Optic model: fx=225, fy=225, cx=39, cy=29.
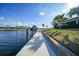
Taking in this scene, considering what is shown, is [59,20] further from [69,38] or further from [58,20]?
[69,38]

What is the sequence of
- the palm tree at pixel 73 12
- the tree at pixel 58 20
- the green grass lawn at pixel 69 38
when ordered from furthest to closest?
the tree at pixel 58 20 < the palm tree at pixel 73 12 < the green grass lawn at pixel 69 38

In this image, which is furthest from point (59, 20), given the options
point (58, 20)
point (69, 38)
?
point (69, 38)

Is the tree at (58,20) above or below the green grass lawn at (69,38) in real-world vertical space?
above

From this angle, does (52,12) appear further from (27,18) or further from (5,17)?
(5,17)

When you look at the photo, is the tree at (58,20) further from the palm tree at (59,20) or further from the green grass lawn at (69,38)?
the green grass lawn at (69,38)

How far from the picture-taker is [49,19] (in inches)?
230

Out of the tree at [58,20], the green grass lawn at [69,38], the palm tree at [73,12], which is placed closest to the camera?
the green grass lawn at [69,38]

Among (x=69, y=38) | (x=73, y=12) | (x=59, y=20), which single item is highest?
(x=73, y=12)

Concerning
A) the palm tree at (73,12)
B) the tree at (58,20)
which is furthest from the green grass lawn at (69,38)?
the palm tree at (73,12)

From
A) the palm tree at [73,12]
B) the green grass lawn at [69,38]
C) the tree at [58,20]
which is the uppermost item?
the palm tree at [73,12]

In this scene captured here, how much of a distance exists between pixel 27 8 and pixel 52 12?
65cm

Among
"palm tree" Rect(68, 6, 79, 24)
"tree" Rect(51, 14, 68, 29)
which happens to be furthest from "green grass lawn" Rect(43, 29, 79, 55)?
"palm tree" Rect(68, 6, 79, 24)

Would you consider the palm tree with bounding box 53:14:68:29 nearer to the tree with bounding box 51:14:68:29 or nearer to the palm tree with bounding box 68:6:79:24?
the tree with bounding box 51:14:68:29

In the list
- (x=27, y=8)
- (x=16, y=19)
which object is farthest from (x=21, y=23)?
(x=27, y=8)
